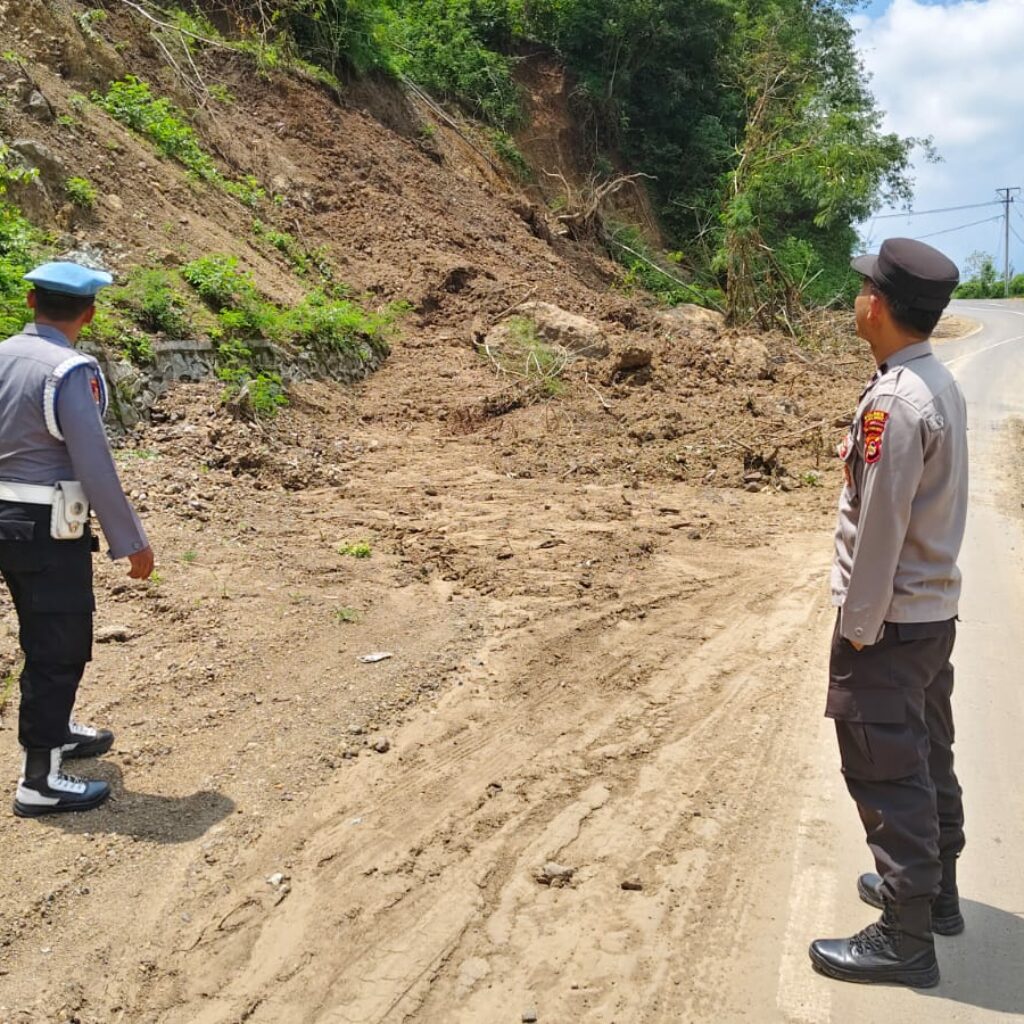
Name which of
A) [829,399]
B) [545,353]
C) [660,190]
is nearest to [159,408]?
[545,353]

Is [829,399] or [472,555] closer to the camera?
[472,555]

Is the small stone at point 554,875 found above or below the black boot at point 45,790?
below

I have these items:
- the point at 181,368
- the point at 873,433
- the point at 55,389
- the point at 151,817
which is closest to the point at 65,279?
the point at 55,389

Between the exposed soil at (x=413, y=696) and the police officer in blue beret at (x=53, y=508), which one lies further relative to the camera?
the police officer in blue beret at (x=53, y=508)

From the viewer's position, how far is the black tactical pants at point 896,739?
104 inches

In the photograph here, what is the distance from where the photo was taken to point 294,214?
14.8 metres

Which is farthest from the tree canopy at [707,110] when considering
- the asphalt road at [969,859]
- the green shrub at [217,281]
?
the asphalt road at [969,859]

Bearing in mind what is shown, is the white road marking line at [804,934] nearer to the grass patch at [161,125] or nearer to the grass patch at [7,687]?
the grass patch at [7,687]

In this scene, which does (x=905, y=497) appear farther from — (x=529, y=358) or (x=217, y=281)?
(x=529, y=358)

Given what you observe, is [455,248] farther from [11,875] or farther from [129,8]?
[11,875]

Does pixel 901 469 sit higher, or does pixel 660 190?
pixel 660 190

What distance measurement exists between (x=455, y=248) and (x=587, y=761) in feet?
43.9

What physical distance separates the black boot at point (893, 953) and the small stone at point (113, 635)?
3.77 metres

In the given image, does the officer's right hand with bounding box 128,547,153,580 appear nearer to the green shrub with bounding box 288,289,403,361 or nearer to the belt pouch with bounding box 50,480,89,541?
the belt pouch with bounding box 50,480,89,541
